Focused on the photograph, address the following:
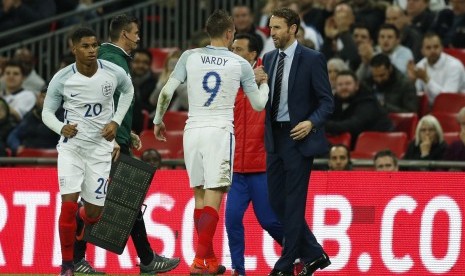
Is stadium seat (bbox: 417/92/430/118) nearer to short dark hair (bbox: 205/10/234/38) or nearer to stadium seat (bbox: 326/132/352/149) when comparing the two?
Answer: stadium seat (bbox: 326/132/352/149)

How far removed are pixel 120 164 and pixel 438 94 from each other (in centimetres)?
647

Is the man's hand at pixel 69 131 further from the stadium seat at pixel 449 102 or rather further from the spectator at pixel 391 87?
the stadium seat at pixel 449 102

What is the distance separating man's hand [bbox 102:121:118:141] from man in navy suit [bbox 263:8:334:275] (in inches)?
54.6

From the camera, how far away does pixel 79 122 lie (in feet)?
41.0

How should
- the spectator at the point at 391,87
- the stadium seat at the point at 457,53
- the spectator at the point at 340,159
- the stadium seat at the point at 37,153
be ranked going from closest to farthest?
1. the spectator at the point at 340,159
2. the stadium seat at the point at 37,153
3. the spectator at the point at 391,87
4. the stadium seat at the point at 457,53

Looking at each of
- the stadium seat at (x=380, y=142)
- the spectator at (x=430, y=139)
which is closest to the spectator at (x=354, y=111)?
the stadium seat at (x=380, y=142)

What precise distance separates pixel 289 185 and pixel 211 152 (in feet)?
2.79

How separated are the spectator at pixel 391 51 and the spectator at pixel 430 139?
2349mm

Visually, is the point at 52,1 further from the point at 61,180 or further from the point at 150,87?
the point at 61,180

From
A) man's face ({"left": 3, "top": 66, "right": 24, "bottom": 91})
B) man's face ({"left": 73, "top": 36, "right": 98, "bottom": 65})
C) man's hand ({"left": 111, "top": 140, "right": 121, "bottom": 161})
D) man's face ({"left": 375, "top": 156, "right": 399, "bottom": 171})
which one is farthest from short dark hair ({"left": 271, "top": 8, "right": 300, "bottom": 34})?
man's face ({"left": 3, "top": 66, "right": 24, "bottom": 91})

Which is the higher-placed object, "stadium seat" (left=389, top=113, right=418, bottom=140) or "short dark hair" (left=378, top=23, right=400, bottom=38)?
"short dark hair" (left=378, top=23, right=400, bottom=38)

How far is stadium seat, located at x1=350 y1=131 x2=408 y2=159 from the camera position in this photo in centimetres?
1772

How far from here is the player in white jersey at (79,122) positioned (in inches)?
490

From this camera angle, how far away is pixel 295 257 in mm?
12820
